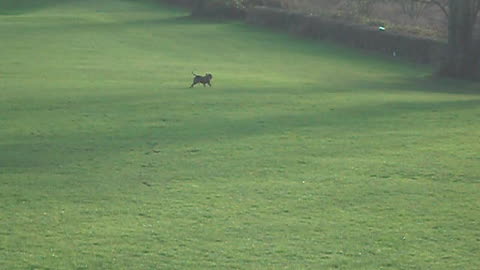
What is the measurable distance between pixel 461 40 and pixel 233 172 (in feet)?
50.7

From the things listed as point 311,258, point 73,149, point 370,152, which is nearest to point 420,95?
point 370,152

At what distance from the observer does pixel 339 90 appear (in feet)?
66.5

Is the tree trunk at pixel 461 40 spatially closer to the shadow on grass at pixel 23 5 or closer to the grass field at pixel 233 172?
the grass field at pixel 233 172

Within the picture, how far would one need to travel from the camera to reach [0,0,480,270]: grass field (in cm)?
789

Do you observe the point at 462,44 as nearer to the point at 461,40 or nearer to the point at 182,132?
the point at 461,40

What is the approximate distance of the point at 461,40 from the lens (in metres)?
24.7

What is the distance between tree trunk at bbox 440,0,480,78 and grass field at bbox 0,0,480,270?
182 centimetres

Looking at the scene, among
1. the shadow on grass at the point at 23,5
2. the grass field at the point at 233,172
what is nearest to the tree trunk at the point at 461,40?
the grass field at the point at 233,172

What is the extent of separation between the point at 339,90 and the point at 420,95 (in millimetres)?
1874

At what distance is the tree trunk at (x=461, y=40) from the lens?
24.6 m

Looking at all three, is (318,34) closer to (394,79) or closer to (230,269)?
(394,79)

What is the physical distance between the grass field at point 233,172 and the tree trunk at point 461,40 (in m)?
1.82

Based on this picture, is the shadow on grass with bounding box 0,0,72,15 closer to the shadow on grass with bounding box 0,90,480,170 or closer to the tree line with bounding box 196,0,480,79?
the tree line with bounding box 196,0,480,79

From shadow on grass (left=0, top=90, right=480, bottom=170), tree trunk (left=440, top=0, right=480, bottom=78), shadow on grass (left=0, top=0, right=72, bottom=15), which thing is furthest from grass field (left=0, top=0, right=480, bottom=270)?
shadow on grass (left=0, top=0, right=72, bottom=15)
